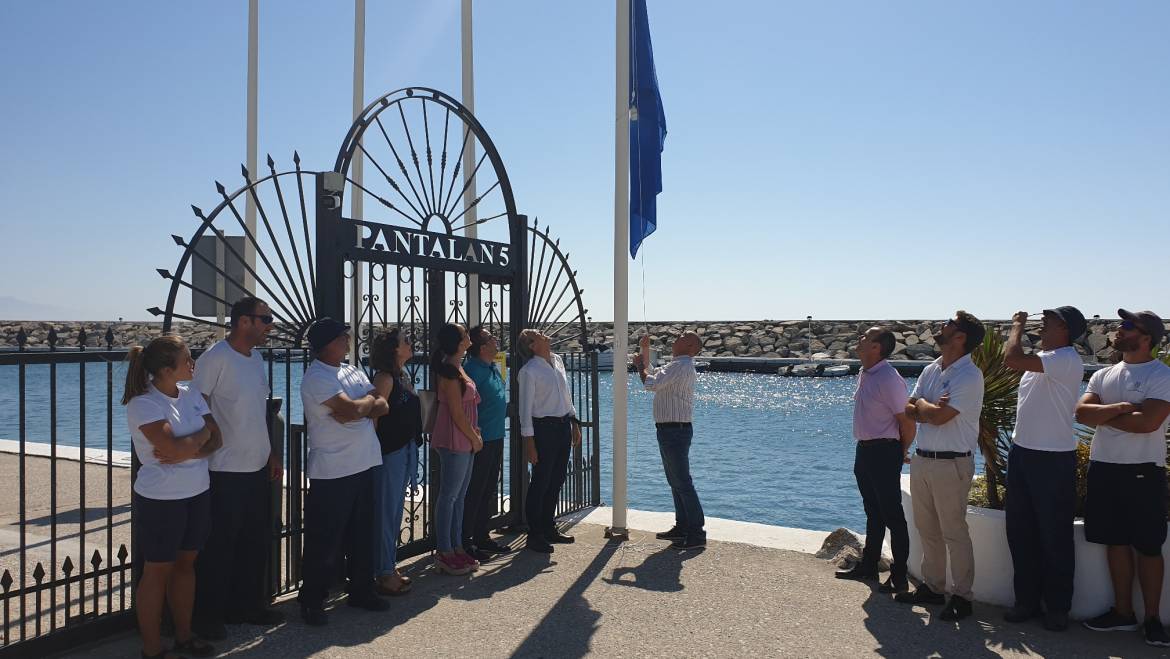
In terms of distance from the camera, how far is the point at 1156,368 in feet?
14.1

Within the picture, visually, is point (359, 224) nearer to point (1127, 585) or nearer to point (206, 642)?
point (206, 642)

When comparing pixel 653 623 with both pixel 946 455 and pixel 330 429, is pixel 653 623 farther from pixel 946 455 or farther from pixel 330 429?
pixel 330 429

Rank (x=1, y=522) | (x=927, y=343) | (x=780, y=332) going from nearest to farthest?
(x=1, y=522) → (x=927, y=343) → (x=780, y=332)

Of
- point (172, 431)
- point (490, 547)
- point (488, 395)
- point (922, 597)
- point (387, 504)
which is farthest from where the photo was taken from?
point (490, 547)

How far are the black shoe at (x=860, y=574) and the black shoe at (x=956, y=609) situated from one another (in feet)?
2.60

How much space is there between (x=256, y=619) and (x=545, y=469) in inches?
93.1

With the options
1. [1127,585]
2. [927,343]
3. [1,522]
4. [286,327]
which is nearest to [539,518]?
[286,327]

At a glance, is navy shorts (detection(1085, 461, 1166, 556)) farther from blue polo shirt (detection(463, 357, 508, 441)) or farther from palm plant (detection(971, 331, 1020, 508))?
blue polo shirt (detection(463, 357, 508, 441))

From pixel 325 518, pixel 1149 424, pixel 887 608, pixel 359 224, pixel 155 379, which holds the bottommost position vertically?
pixel 887 608

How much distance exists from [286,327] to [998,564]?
15.2 feet

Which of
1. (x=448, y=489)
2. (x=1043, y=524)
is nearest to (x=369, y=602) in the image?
(x=448, y=489)

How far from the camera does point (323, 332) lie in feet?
14.6

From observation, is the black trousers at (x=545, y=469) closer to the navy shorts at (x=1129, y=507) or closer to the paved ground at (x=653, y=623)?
the paved ground at (x=653, y=623)

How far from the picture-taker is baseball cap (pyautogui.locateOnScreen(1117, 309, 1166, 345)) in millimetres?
4366
